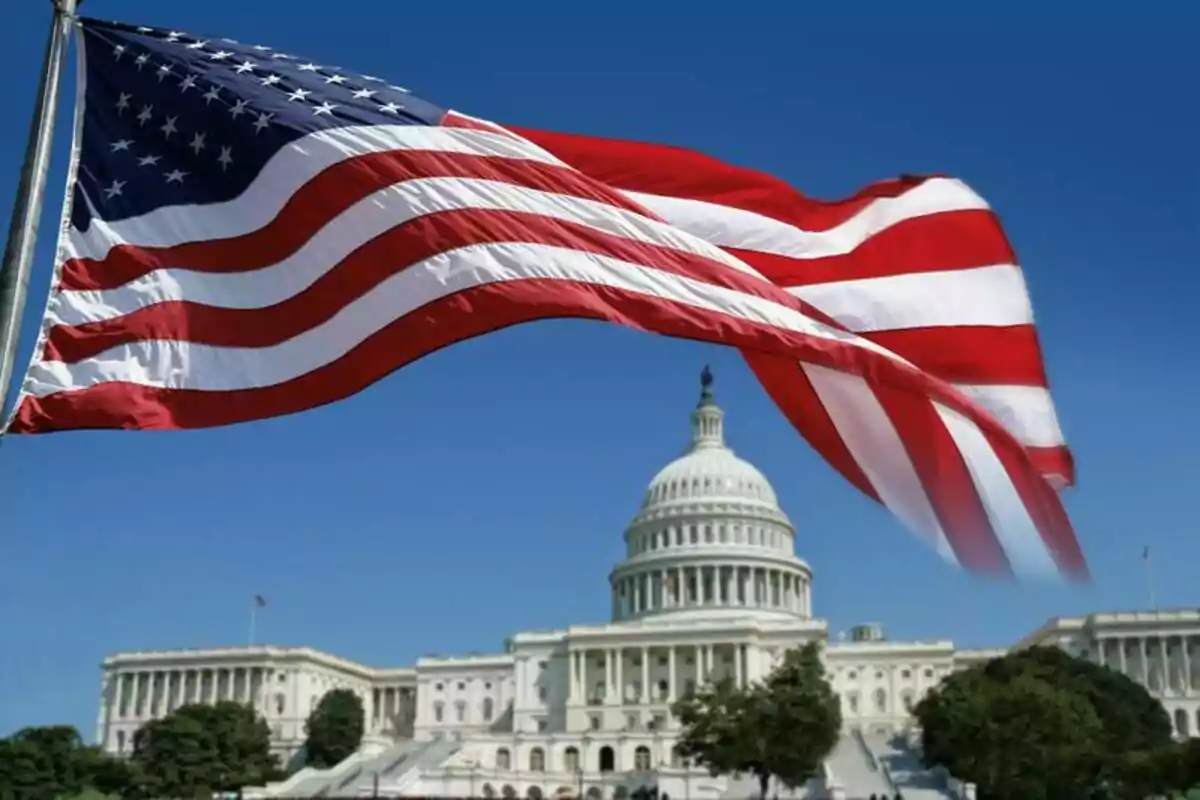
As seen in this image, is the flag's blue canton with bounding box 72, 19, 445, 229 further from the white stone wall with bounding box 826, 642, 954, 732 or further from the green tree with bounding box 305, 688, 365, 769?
the white stone wall with bounding box 826, 642, 954, 732

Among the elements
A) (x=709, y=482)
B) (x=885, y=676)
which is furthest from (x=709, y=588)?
(x=885, y=676)

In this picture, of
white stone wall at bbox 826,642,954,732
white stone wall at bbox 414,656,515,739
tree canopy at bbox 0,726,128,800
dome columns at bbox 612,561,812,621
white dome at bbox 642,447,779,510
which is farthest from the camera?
white dome at bbox 642,447,779,510

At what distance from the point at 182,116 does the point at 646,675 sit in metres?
148

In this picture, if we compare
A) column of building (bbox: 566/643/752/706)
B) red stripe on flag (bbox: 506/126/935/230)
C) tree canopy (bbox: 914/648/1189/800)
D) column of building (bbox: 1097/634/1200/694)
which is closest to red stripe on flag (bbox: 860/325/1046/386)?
red stripe on flag (bbox: 506/126/935/230)

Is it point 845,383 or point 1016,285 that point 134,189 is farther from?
point 1016,285

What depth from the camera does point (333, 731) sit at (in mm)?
147625

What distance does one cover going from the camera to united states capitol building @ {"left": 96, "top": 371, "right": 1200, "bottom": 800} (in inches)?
5084

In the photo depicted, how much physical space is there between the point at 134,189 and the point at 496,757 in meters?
133

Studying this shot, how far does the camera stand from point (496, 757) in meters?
141

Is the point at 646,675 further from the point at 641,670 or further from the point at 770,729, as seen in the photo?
the point at 770,729

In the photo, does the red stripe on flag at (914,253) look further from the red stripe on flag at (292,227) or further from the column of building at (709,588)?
the column of building at (709,588)

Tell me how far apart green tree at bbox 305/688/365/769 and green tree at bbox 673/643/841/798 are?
202ft

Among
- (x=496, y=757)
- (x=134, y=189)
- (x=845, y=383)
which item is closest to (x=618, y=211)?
(x=845, y=383)

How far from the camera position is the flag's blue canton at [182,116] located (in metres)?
13.5
